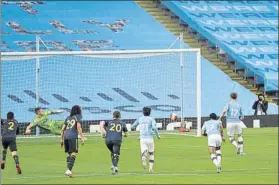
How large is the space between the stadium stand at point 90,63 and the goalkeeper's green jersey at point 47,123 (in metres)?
5.10

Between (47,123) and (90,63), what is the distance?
37.5 ft

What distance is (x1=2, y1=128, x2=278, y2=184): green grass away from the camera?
18.6 meters

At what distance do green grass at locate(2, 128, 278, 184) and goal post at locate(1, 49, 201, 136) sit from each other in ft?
15.9

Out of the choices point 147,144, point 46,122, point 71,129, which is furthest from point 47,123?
point 71,129

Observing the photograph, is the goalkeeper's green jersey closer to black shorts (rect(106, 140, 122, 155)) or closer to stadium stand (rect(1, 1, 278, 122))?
stadium stand (rect(1, 1, 278, 122))

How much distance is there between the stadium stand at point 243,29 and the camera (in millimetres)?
50531

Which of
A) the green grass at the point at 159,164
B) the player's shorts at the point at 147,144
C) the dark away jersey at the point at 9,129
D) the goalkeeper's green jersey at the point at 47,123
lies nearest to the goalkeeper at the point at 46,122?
the goalkeeper's green jersey at the point at 47,123

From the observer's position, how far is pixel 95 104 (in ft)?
140

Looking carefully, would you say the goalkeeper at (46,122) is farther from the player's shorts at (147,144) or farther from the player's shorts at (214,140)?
the player's shorts at (214,140)

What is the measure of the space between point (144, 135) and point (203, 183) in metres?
3.14

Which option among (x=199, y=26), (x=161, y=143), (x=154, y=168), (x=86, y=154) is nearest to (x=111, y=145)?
(x=154, y=168)

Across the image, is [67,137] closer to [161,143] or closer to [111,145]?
[111,145]

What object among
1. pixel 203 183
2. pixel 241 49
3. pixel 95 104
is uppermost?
pixel 241 49

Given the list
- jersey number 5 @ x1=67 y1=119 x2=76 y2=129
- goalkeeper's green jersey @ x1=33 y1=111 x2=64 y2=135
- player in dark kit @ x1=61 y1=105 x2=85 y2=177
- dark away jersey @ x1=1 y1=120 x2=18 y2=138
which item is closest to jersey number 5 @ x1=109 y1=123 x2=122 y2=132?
Answer: player in dark kit @ x1=61 y1=105 x2=85 y2=177
